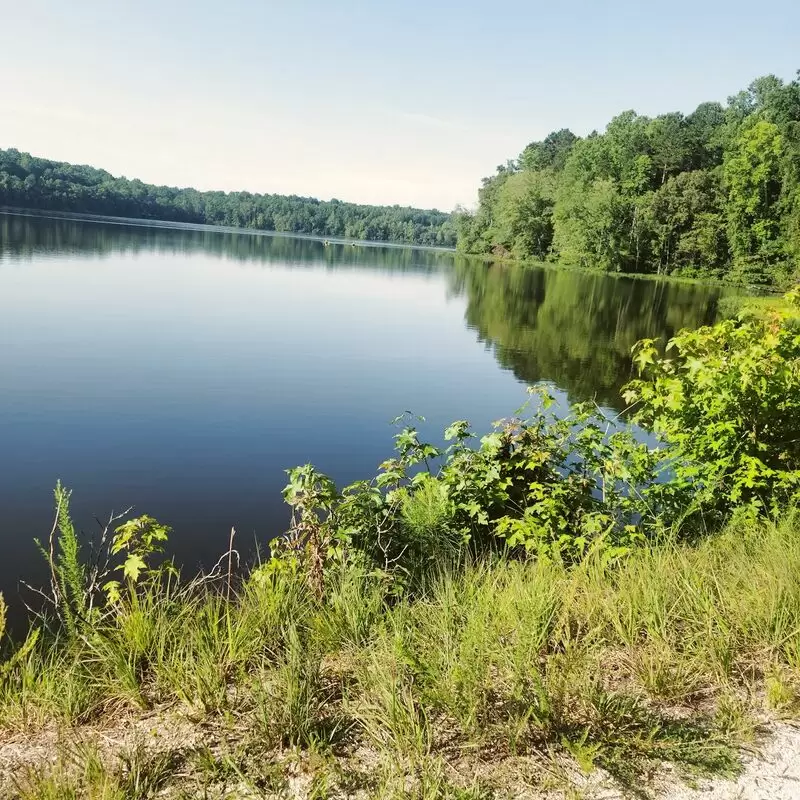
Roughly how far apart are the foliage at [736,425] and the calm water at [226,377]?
538cm


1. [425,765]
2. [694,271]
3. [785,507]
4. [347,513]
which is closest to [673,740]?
[425,765]

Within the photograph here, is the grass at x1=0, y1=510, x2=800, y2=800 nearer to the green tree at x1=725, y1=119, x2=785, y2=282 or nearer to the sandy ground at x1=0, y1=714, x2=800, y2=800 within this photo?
the sandy ground at x1=0, y1=714, x2=800, y2=800

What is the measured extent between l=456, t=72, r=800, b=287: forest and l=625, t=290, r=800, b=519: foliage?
5684 cm

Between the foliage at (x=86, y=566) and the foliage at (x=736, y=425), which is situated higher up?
the foliage at (x=736, y=425)

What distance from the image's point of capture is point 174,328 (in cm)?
2330

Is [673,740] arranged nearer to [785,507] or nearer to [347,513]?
[347,513]

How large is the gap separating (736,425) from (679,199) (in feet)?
246

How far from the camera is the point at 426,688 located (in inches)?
127

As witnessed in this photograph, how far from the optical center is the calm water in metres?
9.61

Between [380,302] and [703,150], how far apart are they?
6100 centimetres

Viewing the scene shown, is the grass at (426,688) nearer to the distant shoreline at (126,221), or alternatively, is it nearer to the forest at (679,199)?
the forest at (679,199)

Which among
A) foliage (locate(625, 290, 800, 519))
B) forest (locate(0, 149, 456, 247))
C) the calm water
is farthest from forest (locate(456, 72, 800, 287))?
foliage (locate(625, 290, 800, 519))

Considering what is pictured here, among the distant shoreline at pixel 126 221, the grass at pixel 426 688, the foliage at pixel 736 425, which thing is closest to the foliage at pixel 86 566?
the grass at pixel 426 688

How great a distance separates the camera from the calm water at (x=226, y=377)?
9.61 metres
